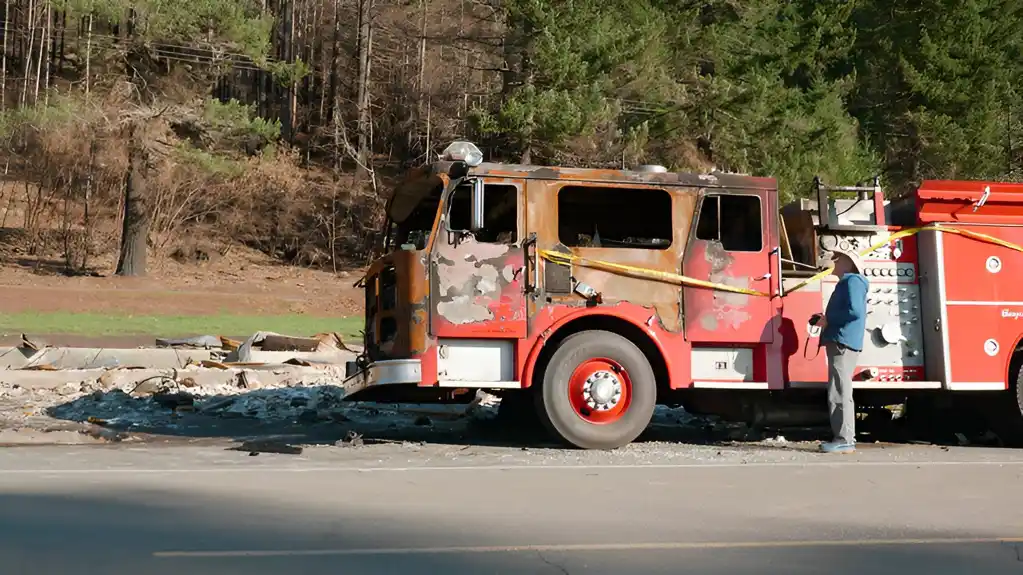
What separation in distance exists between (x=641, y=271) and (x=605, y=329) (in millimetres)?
649

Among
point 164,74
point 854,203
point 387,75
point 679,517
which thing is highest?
point 387,75

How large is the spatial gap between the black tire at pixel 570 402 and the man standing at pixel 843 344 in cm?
165

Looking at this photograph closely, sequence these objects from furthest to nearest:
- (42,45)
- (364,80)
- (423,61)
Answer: (42,45) → (423,61) → (364,80)

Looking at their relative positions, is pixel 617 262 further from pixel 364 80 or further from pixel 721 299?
pixel 364 80

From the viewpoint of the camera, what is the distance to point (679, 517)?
658cm

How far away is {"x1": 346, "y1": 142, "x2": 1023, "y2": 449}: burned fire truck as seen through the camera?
31.7ft

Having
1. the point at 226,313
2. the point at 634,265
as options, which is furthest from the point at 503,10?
the point at 634,265

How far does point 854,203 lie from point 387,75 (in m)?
41.7

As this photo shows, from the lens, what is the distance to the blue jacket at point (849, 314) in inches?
382

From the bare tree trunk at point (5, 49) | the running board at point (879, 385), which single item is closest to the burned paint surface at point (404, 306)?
the running board at point (879, 385)

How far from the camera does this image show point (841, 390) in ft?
32.5

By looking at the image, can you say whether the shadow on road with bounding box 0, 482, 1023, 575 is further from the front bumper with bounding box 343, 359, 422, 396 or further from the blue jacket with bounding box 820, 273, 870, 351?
the blue jacket with bounding box 820, 273, 870, 351

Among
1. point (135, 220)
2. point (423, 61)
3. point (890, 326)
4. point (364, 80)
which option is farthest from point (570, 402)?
point (423, 61)

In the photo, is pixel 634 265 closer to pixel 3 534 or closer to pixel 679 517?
pixel 679 517
